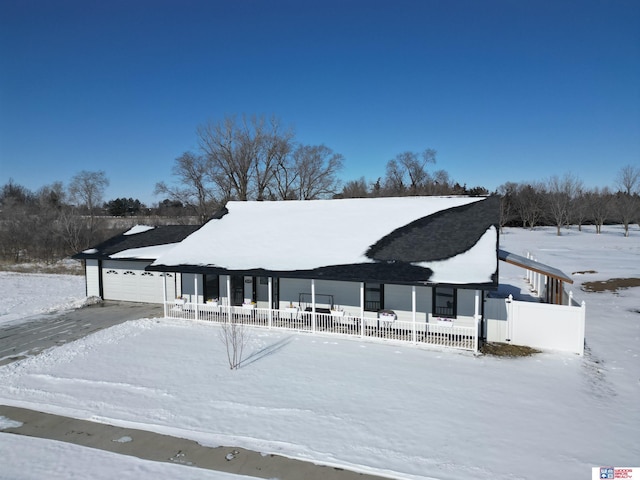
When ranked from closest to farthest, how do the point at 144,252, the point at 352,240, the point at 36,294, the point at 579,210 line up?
the point at 352,240 → the point at 144,252 → the point at 36,294 → the point at 579,210

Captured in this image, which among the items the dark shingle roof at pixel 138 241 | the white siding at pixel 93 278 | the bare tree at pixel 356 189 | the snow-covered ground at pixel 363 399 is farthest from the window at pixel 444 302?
the bare tree at pixel 356 189

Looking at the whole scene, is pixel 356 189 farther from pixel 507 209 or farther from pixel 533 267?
pixel 533 267

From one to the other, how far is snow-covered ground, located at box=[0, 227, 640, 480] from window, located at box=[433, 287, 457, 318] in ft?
6.06

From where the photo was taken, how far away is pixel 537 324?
41.0 ft

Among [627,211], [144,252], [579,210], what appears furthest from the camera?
[579,210]

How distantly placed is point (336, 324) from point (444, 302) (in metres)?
4.02

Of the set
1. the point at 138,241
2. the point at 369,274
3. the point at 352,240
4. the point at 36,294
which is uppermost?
the point at 352,240

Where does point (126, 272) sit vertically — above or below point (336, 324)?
above

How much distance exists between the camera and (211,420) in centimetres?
826

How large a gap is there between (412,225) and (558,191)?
75.0 metres

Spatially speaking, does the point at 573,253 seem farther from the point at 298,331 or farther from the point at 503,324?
the point at 298,331

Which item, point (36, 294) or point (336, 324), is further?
point (36, 294)

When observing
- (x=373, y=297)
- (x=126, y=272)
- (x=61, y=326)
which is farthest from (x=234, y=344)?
(x=126, y=272)

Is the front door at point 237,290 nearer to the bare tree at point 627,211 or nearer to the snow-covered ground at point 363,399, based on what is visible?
the snow-covered ground at point 363,399
